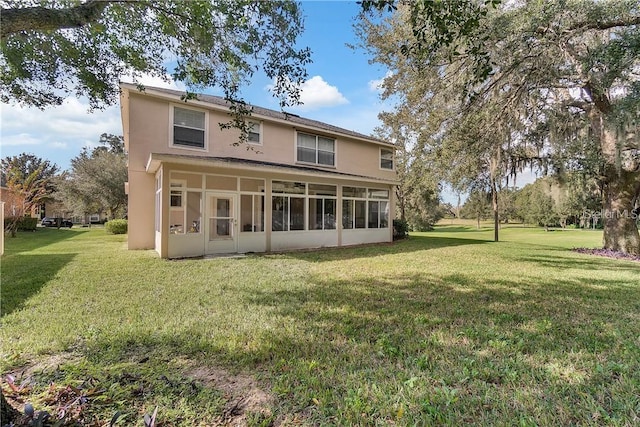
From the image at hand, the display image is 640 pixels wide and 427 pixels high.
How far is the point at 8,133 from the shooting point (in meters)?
5.38

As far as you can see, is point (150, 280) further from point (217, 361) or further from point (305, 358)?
point (305, 358)

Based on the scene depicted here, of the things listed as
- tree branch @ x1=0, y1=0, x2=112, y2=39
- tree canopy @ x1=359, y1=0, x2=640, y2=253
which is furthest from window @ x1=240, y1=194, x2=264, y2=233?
tree branch @ x1=0, y1=0, x2=112, y2=39

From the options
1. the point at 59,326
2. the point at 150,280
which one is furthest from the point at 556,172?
the point at 59,326

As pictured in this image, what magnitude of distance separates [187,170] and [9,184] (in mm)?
16305

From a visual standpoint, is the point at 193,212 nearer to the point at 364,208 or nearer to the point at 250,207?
the point at 250,207

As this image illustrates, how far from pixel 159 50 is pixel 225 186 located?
5620 millimetres

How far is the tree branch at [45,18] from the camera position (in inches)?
113

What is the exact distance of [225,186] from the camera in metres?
11.4

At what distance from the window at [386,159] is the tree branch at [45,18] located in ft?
53.7

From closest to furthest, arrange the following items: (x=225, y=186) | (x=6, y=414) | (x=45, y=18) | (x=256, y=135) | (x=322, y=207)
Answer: (x=6, y=414) < (x=45, y=18) < (x=225, y=186) < (x=256, y=135) < (x=322, y=207)

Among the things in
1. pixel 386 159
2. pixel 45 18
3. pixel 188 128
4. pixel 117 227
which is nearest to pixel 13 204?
pixel 117 227

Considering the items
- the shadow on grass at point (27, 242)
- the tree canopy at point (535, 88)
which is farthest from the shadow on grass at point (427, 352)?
the shadow on grass at point (27, 242)

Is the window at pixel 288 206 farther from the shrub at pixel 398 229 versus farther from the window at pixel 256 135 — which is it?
the shrub at pixel 398 229

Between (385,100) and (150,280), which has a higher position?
(385,100)
